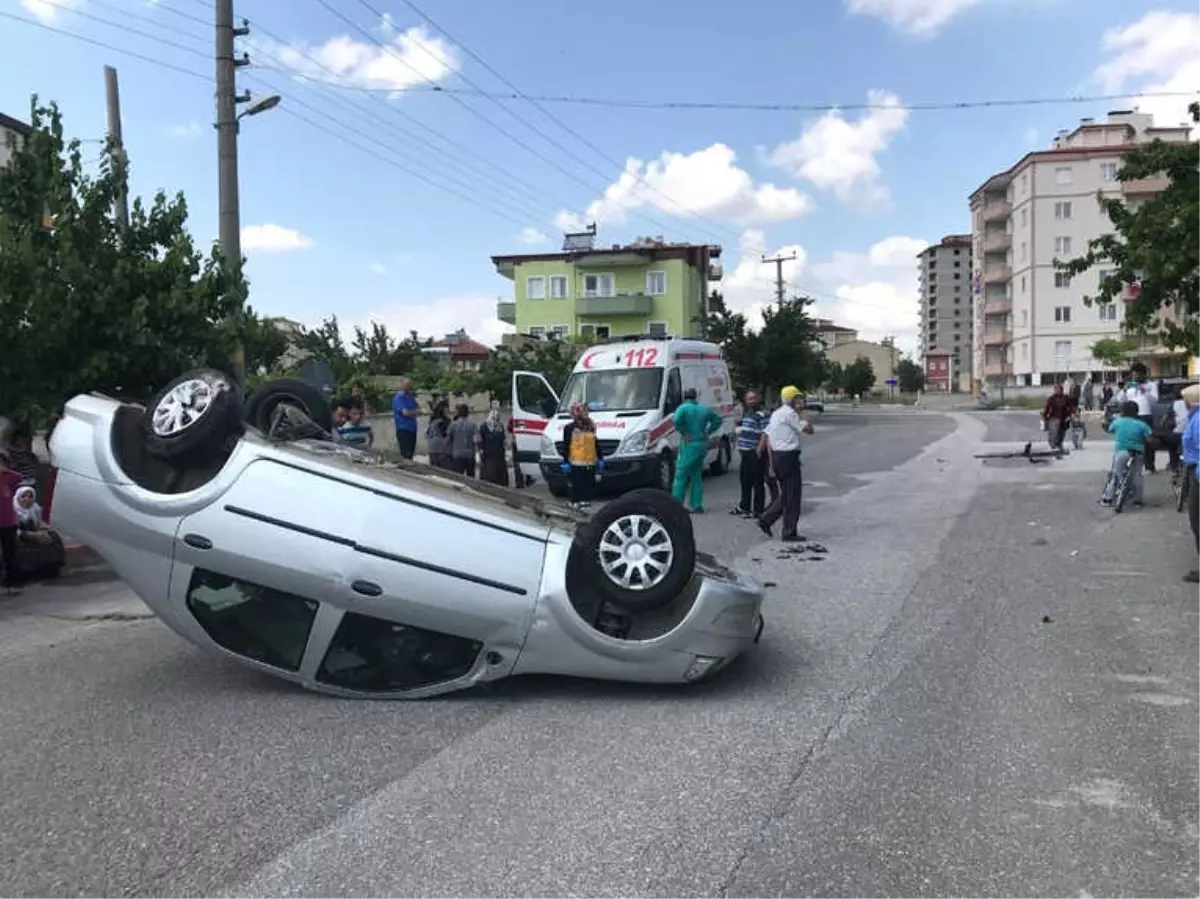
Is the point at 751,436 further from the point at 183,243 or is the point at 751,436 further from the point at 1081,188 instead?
the point at 1081,188

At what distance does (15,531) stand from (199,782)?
19.2ft

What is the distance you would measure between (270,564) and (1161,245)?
12.6m

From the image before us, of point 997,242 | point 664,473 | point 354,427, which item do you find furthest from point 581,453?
point 997,242

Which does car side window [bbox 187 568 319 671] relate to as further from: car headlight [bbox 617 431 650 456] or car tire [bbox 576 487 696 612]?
car headlight [bbox 617 431 650 456]

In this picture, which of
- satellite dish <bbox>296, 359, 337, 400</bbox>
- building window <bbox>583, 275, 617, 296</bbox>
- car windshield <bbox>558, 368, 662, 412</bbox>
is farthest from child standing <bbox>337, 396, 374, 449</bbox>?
building window <bbox>583, 275, 617, 296</bbox>

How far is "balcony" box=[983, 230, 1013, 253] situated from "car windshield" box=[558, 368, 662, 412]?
80.6 metres

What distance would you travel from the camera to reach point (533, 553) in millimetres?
5184

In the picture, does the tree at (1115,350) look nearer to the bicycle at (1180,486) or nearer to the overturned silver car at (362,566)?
the bicycle at (1180,486)

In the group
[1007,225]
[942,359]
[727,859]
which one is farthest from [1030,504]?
[942,359]

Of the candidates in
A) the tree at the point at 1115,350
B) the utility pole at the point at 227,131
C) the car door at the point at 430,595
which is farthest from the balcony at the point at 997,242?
the car door at the point at 430,595

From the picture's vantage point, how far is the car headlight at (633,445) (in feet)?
50.1

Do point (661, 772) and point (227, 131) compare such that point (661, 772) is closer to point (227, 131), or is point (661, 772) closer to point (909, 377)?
point (227, 131)

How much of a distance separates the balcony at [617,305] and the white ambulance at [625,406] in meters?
47.6

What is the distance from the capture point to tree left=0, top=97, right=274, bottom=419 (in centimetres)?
1083
